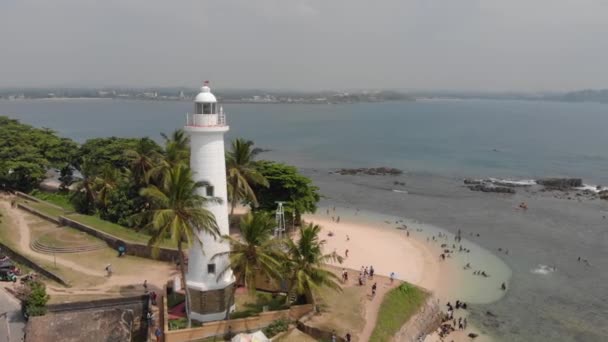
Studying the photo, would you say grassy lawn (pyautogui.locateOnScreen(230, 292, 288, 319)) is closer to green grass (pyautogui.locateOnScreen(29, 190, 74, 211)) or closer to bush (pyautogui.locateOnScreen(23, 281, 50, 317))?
bush (pyautogui.locateOnScreen(23, 281, 50, 317))

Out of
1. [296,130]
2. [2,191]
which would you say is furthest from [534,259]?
[296,130]

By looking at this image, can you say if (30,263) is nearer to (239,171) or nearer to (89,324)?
(89,324)

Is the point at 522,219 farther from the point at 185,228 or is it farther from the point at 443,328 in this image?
the point at 185,228

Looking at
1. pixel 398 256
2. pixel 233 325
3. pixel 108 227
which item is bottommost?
pixel 398 256

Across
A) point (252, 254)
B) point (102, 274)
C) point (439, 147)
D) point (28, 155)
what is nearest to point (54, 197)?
point (28, 155)

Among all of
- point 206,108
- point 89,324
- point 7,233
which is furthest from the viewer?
point 7,233

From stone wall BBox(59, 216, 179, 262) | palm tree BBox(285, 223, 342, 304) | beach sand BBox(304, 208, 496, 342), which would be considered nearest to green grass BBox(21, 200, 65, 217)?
stone wall BBox(59, 216, 179, 262)

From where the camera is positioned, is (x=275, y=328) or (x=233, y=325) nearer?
(x=233, y=325)
